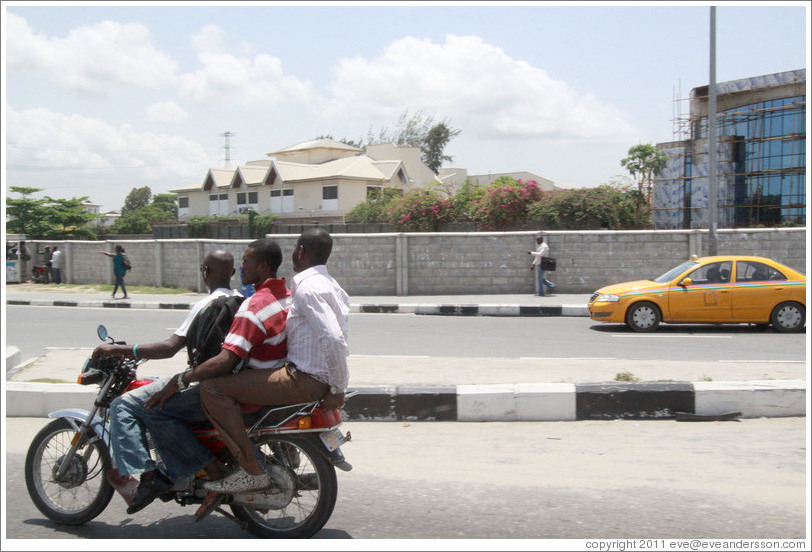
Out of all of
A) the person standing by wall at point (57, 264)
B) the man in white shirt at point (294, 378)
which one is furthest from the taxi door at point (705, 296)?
the person standing by wall at point (57, 264)

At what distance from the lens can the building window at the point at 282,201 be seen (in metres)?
53.8

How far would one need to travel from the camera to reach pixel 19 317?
17.4 m

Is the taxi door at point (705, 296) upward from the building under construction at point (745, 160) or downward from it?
downward

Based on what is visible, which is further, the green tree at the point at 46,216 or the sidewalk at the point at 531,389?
the green tree at the point at 46,216

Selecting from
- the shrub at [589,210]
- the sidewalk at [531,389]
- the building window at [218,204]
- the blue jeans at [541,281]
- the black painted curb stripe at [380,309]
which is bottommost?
the black painted curb stripe at [380,309]

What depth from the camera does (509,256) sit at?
773 inches

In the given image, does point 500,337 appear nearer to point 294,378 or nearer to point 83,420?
point 294,378

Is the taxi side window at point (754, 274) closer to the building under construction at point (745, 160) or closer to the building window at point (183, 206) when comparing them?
the building under construction at point (745, 160)

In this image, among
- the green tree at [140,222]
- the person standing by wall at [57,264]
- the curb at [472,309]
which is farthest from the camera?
the green tree at [140,222]

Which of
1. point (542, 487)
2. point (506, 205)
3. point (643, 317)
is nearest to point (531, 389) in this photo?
point (542, 487)

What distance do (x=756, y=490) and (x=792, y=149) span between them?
34.1m

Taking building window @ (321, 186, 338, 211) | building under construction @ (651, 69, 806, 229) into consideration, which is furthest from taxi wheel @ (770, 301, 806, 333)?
building window @ (321, 186, 338, 211)

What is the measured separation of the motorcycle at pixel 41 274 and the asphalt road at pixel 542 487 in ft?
80.8

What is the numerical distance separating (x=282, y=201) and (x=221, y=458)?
168 feet
